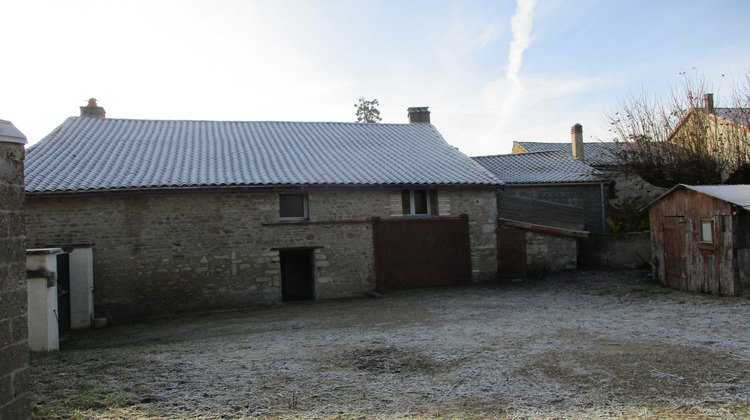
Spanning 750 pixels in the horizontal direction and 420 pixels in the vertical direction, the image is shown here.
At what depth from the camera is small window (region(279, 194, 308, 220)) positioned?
14.1 m

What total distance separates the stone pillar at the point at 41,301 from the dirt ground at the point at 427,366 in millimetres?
473

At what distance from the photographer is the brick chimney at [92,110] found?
60.8ft

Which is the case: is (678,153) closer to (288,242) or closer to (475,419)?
(288,242)

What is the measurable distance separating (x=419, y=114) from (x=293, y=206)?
951cm

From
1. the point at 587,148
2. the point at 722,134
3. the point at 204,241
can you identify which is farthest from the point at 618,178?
the point at 204,241

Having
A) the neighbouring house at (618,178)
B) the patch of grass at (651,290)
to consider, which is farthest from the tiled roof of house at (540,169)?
the patch of grass at (651,290)

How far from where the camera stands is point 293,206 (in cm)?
1420

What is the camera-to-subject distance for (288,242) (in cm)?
1386

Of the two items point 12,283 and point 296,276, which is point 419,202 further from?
point 12,283

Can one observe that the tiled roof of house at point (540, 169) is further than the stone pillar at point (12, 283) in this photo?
Yes

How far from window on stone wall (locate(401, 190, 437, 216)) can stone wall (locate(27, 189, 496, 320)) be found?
0.60 meters

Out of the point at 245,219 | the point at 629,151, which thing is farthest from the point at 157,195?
the point at 629,151

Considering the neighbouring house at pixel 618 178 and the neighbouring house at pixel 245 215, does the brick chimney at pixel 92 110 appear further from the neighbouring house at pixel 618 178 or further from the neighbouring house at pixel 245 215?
the neighbouring house at pixel 618 178

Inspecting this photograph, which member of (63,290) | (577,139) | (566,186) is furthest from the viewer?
(577,139)
